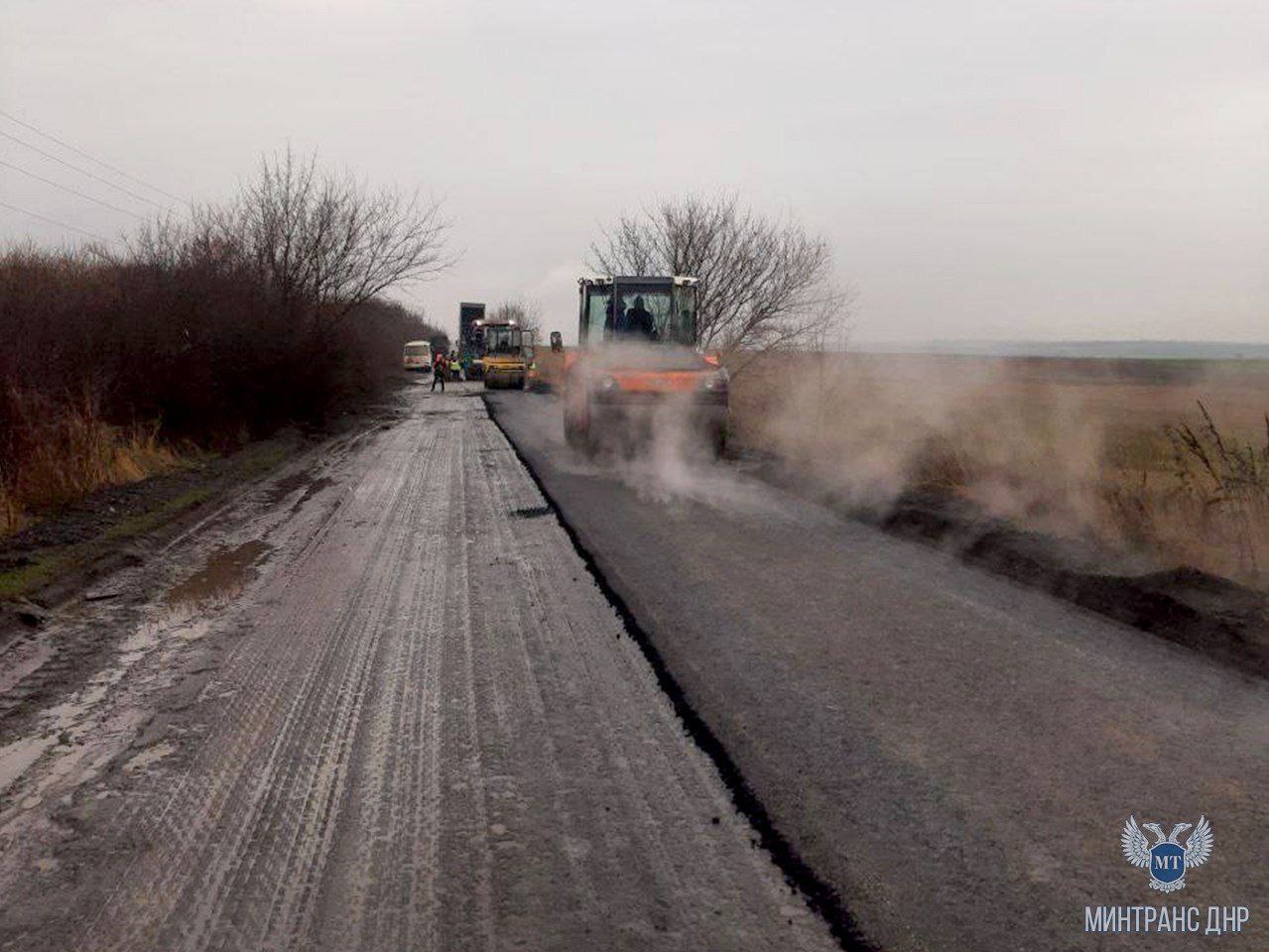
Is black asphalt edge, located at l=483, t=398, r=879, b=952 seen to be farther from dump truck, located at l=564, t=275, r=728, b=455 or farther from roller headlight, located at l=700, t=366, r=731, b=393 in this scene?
roller headlight, located at l=700, t=366, r=731, b=393

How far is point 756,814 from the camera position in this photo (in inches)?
146

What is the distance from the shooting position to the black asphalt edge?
9.89ft

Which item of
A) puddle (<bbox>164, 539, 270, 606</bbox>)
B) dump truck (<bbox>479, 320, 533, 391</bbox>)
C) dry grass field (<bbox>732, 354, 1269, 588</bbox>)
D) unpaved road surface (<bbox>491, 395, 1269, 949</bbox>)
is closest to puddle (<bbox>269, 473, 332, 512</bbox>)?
puddle (<bbox>164, 539, 270, 606</bbox>)

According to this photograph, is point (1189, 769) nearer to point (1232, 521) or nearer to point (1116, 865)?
point (1116, 865)

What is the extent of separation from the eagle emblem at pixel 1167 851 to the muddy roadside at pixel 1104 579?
2.32m

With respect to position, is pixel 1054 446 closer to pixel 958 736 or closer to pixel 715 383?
pixel 715 383

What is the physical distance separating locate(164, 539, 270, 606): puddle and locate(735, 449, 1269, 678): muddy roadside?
231 inches

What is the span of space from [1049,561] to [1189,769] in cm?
400

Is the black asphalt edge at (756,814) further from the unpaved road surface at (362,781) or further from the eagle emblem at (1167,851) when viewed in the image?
the eagle emblem at (1167,851)

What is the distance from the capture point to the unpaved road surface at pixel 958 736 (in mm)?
3213

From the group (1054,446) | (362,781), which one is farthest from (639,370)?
(362,781)

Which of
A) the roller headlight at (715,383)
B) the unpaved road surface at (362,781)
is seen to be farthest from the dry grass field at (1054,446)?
the unpaved road surface at (362,781)

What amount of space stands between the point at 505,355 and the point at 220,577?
40.0 m

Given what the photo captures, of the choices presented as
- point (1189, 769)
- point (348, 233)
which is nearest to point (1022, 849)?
point (1189, 769)
